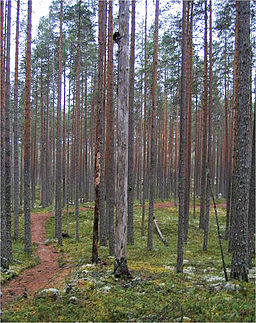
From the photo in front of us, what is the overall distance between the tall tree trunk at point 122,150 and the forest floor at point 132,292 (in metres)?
0.76

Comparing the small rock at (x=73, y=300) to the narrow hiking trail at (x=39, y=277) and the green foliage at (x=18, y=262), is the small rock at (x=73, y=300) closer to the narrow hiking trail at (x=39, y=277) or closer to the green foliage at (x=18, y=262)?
the narrow hiking trail at (x=39, y=277)

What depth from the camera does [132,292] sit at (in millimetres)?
6797

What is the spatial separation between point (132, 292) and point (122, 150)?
3695 mm

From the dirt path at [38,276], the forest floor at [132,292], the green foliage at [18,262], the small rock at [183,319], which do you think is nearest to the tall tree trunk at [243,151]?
the forest floor at [132,292]

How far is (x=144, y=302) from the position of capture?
6.21m

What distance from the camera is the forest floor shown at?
5.55 meters

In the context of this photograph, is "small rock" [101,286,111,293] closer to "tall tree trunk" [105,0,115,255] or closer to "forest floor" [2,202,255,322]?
"forest floor" [2,202,255,322]

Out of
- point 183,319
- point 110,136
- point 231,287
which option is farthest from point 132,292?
point 110,136

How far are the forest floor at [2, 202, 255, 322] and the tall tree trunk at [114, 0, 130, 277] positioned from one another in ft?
2.50

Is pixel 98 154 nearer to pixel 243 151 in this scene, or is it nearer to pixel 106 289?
pixel 106 289

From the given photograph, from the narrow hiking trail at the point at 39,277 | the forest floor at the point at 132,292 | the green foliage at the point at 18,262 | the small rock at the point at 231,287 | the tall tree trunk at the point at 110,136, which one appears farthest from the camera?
the tall tree trunk at the point at 110,136

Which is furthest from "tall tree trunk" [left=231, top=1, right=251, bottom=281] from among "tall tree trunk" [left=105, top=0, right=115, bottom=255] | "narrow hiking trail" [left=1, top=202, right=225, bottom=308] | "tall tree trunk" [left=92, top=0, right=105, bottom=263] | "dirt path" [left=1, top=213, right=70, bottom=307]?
"tall tree trunk" [left=105, top=0, right=115, bottom=255]

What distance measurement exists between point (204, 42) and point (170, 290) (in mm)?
13038

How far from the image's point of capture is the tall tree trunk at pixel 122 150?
766cm
